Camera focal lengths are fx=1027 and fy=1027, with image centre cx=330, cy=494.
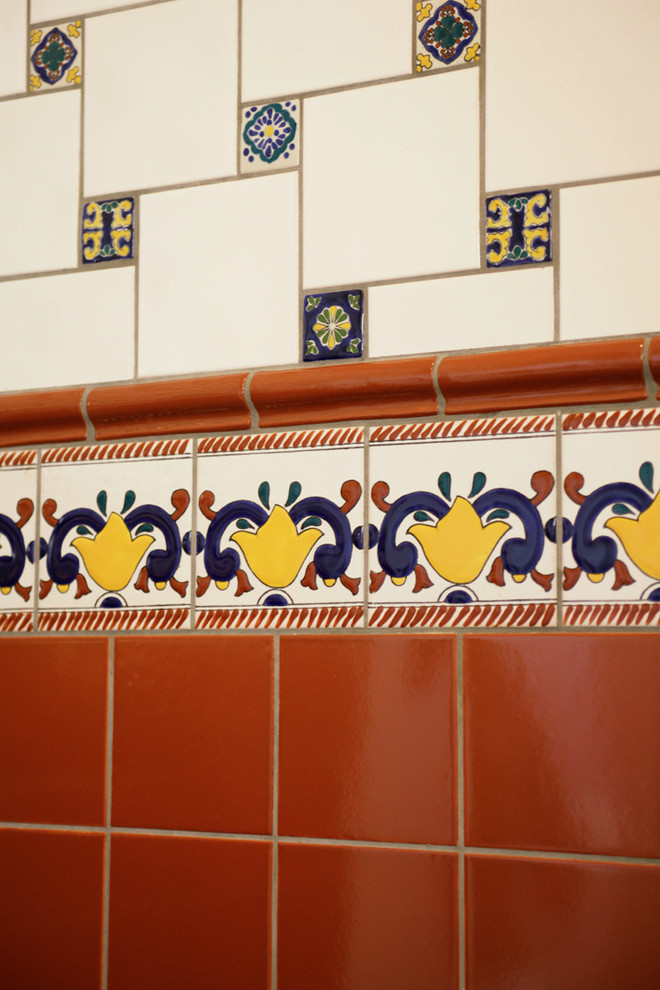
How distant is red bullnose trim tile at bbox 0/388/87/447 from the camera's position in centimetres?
116

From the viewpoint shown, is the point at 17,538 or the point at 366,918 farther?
the point at 17,538

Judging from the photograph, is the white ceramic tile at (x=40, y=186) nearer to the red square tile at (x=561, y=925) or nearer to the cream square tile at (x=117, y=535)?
the cream square tile at (x=117, y=535)

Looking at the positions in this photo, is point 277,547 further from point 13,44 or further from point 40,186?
point 13,44

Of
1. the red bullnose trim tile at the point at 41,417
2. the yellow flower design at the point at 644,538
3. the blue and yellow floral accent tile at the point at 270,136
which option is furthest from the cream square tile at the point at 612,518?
the red bullnose trim tile at the point at 41,417

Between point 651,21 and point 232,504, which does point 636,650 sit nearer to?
point 232,504

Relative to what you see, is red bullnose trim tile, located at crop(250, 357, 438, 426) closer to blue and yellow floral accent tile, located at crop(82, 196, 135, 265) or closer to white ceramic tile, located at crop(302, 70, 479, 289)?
white ceramic tile, located at crop(302, 70, 479, 289)

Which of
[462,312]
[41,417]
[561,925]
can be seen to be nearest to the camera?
[561,925]

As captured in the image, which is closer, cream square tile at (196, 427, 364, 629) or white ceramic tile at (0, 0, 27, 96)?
cream square tile at (196, 427, 364, 629)

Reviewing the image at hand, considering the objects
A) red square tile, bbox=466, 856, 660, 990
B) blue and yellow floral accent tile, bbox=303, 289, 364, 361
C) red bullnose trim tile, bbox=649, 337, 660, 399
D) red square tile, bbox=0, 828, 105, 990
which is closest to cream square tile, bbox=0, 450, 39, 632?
red square tile, bbox=0, 828, 105, 990

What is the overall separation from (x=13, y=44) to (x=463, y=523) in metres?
Answer: 0.82

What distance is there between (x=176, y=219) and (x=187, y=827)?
664 millimetres

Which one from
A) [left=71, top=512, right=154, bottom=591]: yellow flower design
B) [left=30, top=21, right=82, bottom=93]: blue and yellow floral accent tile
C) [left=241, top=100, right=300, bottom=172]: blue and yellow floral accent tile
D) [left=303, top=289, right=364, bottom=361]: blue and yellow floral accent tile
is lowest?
[left=71, top=512, right=154, bottom=591]: yellow flower design

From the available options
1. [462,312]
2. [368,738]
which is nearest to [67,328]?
[462,312]

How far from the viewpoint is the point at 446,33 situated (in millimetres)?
1081
